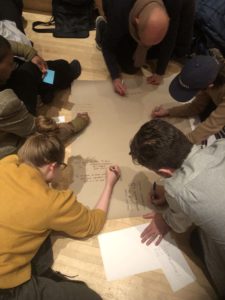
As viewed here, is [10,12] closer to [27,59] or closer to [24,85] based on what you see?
[27,59]

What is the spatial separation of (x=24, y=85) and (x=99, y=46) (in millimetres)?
624

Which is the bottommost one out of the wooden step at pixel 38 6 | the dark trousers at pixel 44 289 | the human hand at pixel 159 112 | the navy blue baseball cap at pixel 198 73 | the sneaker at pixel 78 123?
the dark trousers at pixel 44 289

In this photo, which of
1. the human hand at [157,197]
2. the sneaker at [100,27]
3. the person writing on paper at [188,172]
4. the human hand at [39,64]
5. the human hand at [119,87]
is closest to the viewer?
the person writing on paper at [188,172]

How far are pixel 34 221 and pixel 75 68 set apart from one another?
92cm

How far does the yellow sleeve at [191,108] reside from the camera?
132cm

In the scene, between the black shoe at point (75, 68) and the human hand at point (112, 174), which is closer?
the human hand at point (112, 174)

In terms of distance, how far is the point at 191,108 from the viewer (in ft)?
4.46

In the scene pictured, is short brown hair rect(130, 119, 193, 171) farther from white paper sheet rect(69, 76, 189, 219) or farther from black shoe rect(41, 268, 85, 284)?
black shoe rect(41, 268, 85, 284)

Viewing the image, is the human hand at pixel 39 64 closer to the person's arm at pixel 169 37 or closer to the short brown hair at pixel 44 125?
the short brown hair at pixel 44 125

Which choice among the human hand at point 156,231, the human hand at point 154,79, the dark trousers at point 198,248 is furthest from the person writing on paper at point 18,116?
the dark trousers at point 198,248

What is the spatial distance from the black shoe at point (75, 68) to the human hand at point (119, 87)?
203 mm

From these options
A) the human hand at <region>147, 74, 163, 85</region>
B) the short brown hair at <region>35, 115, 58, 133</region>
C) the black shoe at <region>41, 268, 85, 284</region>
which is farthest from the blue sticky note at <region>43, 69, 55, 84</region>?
the black shoe at <region>41, 268, 85, 284</region>

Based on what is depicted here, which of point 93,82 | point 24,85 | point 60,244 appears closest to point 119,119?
point 93,82

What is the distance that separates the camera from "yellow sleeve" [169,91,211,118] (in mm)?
1324
